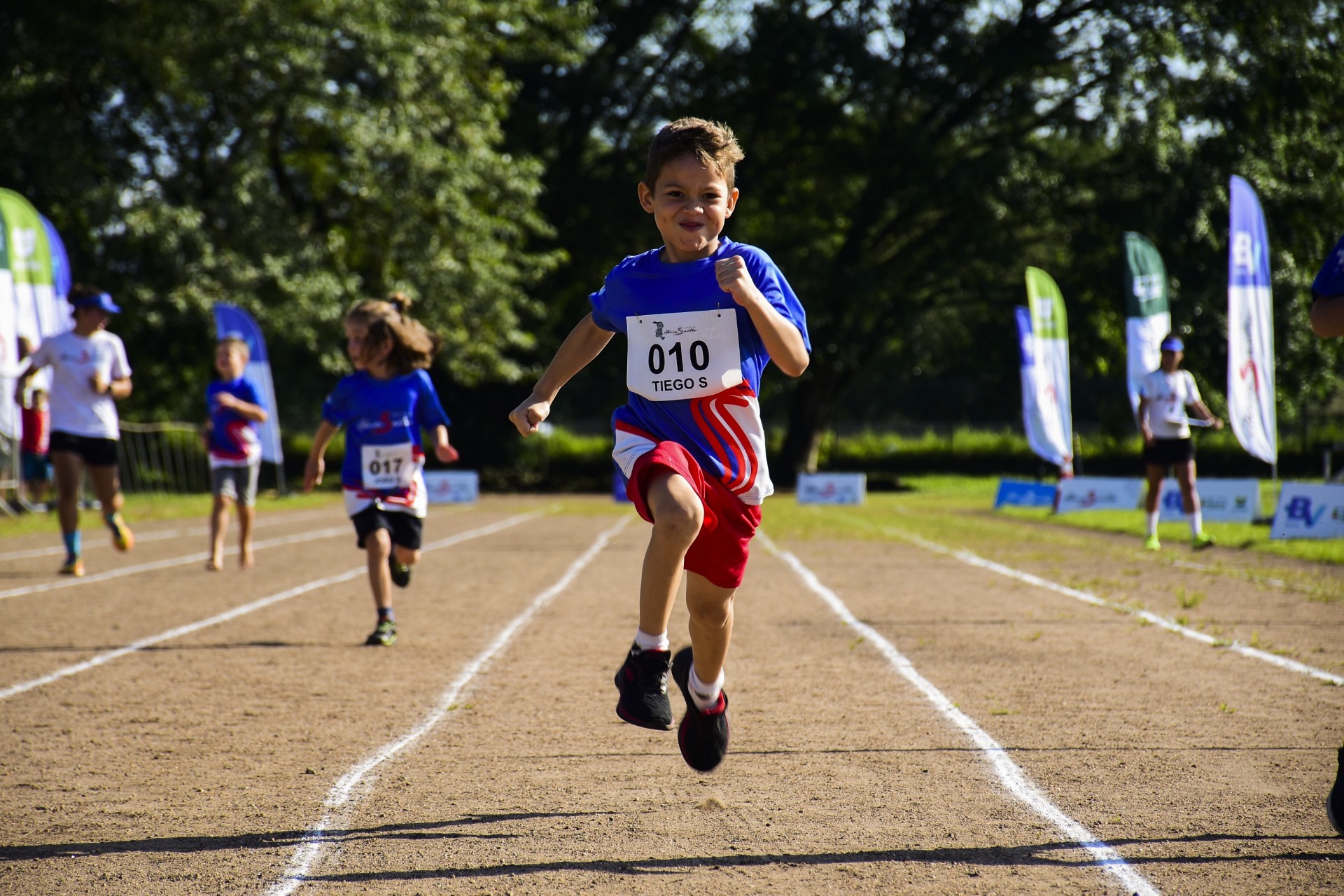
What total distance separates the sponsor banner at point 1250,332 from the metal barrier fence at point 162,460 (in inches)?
708

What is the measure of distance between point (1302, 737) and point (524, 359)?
98.6ft

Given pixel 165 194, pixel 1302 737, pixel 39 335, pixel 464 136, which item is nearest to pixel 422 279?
pixel 464 136

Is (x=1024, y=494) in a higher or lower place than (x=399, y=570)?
lower

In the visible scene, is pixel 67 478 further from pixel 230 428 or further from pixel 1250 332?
pixel 1250 332

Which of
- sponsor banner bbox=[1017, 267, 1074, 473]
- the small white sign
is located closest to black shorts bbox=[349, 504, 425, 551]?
sponsor banner bbox=[1017, 267, 1074, 473]

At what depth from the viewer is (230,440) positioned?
10.5 meters

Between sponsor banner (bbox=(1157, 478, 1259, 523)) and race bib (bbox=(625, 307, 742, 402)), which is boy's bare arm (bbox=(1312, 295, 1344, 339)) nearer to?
race bib (bbox=(625, 307, 742, 402))

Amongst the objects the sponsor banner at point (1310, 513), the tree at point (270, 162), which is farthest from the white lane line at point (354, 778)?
the tree at point (270, 162)

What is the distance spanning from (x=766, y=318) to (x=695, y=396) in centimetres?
36

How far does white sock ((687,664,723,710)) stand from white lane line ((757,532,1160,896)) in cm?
103

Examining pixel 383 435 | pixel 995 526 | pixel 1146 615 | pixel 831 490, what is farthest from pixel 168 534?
pixel 831 490

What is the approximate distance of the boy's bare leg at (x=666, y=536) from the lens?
11.4 ft

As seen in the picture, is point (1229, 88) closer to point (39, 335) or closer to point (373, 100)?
point (373, 100)

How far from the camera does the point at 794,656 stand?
677 cm
